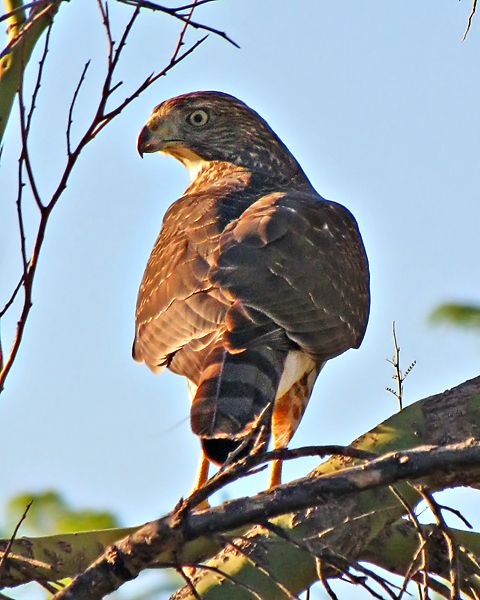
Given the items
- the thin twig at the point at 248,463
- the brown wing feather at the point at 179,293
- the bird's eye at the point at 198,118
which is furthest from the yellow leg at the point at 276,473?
the thin twig at the point at 248,463

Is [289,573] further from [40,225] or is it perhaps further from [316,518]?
[40,225]

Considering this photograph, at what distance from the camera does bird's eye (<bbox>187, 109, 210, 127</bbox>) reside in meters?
7.87

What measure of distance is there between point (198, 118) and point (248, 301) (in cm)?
266

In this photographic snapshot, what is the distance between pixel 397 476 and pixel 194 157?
5482 mm

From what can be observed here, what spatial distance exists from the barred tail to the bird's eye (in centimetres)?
280

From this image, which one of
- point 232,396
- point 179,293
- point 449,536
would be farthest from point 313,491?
point 179,293

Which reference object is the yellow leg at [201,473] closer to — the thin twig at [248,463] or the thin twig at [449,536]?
the thin twig at [449,536]

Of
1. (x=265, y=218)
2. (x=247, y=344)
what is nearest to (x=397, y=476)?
(x=247, y=344)

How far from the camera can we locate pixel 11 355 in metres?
3.31

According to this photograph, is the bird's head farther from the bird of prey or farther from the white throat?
the bird of prey

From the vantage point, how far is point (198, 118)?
7.91 meters

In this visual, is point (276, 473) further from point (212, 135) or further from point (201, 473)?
point (212, 135)

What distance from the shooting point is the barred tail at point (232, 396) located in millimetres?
4555

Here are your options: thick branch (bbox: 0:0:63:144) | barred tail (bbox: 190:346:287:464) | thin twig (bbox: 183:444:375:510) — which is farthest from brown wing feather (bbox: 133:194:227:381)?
thin twig (bbox: 183:444:375:510)
